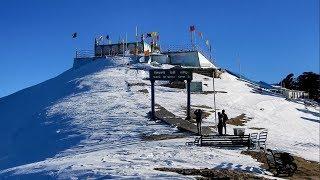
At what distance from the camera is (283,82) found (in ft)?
385

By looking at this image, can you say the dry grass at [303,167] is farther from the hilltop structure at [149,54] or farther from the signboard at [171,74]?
the hilltop structure at [149,54]

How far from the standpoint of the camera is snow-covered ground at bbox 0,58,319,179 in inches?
976

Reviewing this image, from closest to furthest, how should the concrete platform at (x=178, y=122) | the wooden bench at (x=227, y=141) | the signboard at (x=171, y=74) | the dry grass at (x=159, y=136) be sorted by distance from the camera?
1. the wooden bench at (x=227, y=141)
2. the dry grass at (x=159, y=136)
3. the concrete platform at (x=178, y=122)
4. the signboard at (x=171, y=74)

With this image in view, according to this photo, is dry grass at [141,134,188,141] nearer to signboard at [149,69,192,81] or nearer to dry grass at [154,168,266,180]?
signboard at [149,69,192,81]

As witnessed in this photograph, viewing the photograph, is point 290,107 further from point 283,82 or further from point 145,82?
A: point 283,82

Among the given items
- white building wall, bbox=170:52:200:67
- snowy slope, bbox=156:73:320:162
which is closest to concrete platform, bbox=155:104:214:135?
snowy slope, bbox=156:73:320:162

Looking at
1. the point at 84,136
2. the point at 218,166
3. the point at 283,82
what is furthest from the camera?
the point at 283,82

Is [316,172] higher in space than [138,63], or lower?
lower

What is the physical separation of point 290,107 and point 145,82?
688 inches

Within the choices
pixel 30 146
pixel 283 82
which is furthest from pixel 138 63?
pixel 283 82

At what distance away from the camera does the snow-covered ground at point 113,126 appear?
24.8 meters

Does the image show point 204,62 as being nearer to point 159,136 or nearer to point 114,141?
point 159,136

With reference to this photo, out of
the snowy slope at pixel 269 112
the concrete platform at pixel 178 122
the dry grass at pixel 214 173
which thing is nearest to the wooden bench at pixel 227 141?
the snowy slope at pixel 269 112

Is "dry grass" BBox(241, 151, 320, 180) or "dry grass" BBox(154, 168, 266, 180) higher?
→ "dry grass" BBox(154, 168, 266, 180)
